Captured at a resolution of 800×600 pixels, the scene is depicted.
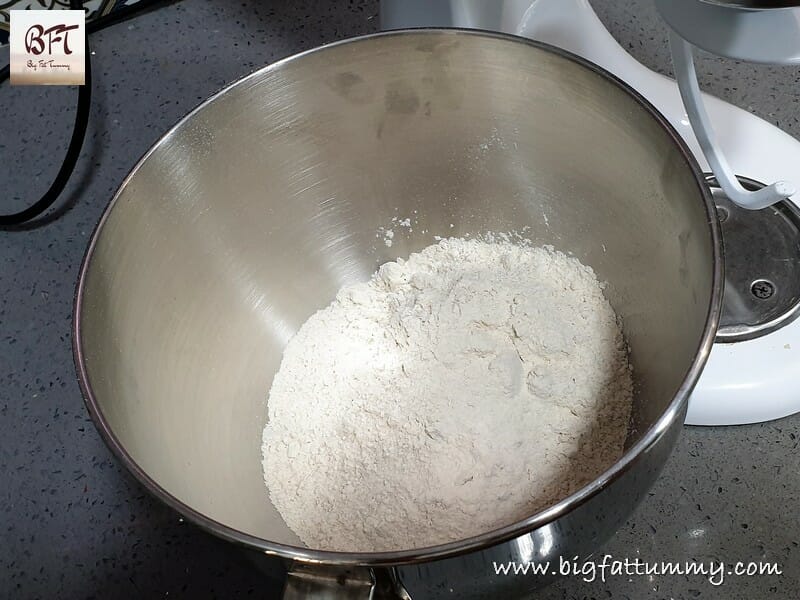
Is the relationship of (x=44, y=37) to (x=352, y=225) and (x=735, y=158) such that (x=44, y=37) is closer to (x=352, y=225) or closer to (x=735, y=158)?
(x=352, y=225)

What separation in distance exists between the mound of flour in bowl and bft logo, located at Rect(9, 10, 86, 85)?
31cm

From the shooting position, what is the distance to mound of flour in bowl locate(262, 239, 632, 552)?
482 millimetres

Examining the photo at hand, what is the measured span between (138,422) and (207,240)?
0.54ft

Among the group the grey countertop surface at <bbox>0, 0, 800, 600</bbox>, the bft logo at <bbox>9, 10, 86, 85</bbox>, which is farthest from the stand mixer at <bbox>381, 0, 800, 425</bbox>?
the bft logo at <bbox>9, 10, 86, 85</bbox>

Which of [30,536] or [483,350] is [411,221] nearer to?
[483,350]

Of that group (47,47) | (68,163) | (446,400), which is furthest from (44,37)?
(446,400)

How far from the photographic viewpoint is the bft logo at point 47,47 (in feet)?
2.11

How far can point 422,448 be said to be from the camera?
516 millimetres

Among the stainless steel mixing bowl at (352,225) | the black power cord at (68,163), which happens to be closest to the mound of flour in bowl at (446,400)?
the stainless steel mixing bowl at (352,225)

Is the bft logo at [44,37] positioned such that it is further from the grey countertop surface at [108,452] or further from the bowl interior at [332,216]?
the bowl interior at [332,216]

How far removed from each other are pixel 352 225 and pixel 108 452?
0.88 ft

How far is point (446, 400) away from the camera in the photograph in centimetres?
54

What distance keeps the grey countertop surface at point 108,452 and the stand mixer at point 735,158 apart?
0.13ft

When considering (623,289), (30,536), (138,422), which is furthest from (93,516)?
(623,289)
